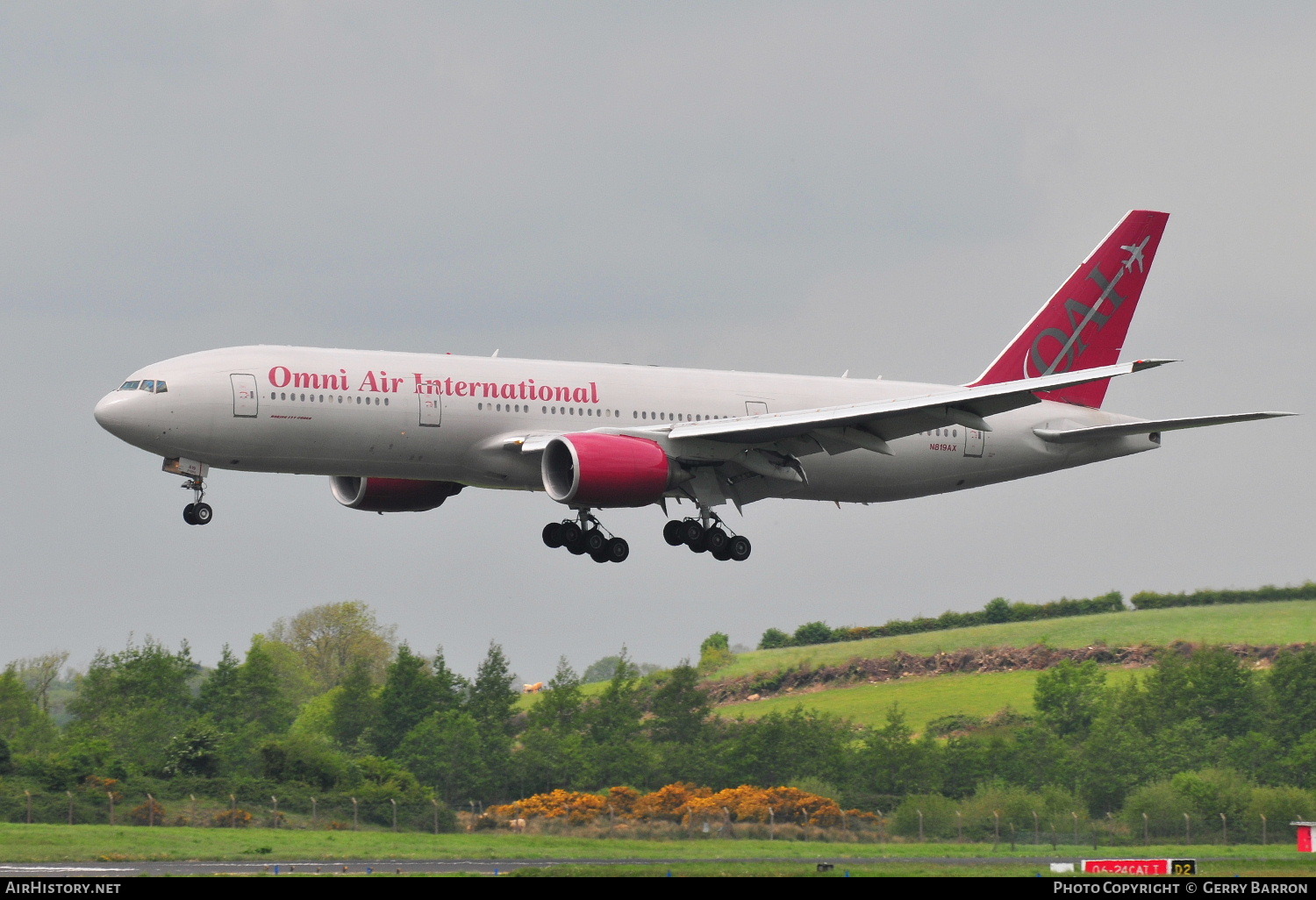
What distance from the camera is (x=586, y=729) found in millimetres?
78250

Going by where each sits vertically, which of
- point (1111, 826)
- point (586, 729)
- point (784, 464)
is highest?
point (784, 464)

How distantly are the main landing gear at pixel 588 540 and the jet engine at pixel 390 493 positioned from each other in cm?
412

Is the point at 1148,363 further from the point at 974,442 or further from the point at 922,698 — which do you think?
the point at 922,698

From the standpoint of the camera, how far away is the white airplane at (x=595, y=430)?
43.8 m

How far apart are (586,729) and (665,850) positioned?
81.4 ft

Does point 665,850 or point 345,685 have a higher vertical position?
point 345,685

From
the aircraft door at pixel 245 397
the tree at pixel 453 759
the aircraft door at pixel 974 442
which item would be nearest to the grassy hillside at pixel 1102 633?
the tree at pixel 453 759

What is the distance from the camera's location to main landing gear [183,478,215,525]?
44594mm

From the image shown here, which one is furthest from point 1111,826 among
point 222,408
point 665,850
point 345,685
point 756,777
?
point 345,685

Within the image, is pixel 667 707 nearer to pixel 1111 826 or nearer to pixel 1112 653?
pixel 1111 826

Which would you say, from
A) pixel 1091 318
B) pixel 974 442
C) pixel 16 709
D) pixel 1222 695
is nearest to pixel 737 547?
pixel 974 442

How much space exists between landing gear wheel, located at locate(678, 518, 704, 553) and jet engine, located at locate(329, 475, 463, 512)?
712 centimetres

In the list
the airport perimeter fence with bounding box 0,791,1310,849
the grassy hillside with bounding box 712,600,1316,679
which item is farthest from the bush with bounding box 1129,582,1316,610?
the airport perimeter fence with bounding box 0,791,1310,849

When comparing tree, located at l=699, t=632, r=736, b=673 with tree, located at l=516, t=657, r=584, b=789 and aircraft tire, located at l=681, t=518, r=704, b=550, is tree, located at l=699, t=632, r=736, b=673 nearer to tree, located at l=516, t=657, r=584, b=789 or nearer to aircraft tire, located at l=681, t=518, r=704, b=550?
tree, located at l=516, t=657, r=584, b=789
